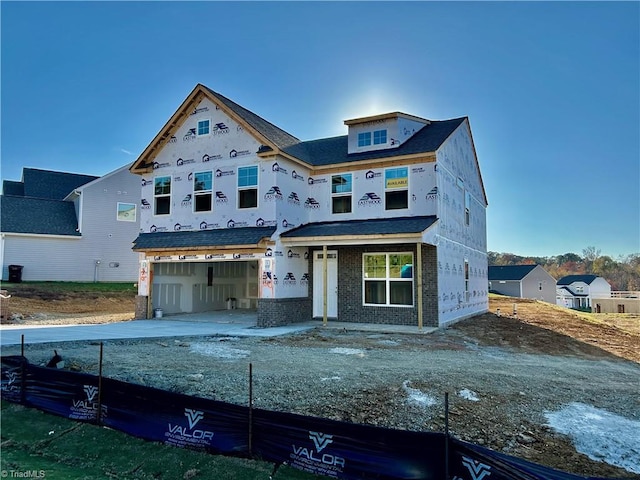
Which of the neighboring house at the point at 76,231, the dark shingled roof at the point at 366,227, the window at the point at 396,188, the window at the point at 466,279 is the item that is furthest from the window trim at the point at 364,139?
the neighboring house at the point at 76,231

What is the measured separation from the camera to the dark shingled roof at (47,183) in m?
29.7

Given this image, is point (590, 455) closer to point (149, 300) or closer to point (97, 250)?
point (149, 300)

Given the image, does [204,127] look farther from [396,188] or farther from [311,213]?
[396,188]

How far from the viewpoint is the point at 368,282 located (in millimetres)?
15672

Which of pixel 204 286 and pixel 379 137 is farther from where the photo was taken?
pixel 204 286

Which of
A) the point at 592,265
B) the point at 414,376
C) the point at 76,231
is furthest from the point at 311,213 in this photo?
the point at 592,265

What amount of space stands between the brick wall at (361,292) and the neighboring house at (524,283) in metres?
43.1

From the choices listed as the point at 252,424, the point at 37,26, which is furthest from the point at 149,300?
the point at 252,424

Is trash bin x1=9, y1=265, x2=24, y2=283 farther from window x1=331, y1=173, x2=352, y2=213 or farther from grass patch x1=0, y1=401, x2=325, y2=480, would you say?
grass patch x1=0, y1=401, x2=325, y2=480

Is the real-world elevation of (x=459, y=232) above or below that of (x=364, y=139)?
below

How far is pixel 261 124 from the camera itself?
56.6 ft

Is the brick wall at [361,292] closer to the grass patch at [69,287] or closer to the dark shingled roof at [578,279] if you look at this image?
the grass patch at [69,287]

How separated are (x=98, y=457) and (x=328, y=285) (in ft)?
36.8

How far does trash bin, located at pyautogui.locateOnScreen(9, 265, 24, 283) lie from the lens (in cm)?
2315
